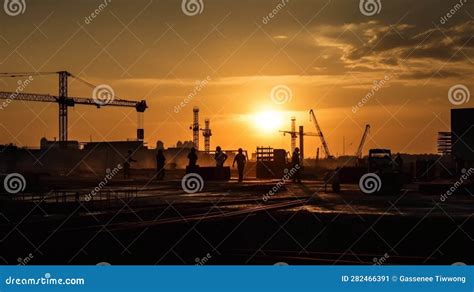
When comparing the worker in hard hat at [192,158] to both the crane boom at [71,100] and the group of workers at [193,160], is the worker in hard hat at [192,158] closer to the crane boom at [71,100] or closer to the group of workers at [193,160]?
the group of workers at [193,160]

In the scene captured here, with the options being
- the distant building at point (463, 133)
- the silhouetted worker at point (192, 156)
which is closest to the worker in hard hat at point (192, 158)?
the silhouetted worker at point (192, 156)

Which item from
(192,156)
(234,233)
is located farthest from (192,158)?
(234,233)

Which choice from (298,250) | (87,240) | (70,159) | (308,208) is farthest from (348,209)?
(70,159)

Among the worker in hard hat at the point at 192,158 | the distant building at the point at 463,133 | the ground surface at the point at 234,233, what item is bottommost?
the ground surface at the point at 234,233

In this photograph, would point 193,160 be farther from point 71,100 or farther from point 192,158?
point 71,100

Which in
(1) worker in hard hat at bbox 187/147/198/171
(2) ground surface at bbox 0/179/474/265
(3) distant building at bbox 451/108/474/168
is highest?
(3) distant building at bbox 451/108/474/168

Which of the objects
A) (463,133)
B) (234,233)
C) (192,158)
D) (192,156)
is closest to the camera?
(234,233)

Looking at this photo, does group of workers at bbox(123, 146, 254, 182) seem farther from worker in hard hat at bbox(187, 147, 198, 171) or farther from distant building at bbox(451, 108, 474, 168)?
distant building at bbox(451, 108, 474, 168)

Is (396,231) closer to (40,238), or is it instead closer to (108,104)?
(40,238)

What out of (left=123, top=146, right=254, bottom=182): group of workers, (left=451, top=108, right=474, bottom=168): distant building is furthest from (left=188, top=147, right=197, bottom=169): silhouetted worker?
(left=451, top=108, right=474, bottom=168): distant building

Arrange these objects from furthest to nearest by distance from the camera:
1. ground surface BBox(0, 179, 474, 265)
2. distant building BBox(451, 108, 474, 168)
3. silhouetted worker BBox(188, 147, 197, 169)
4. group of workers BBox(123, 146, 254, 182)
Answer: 1. distant building BBox(451, 108, 474, 168)
2. group of workers BBox(123, 146, 254, 182)
3. silhouetted worker BBox(188, 147, 197, 169)
4. ground surface BBox(0, 179, 474, 265)

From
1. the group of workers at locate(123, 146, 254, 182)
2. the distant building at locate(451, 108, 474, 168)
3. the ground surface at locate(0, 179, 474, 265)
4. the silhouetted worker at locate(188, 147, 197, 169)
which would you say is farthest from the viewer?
the distant building at locate(451, 108, 474, 168)
